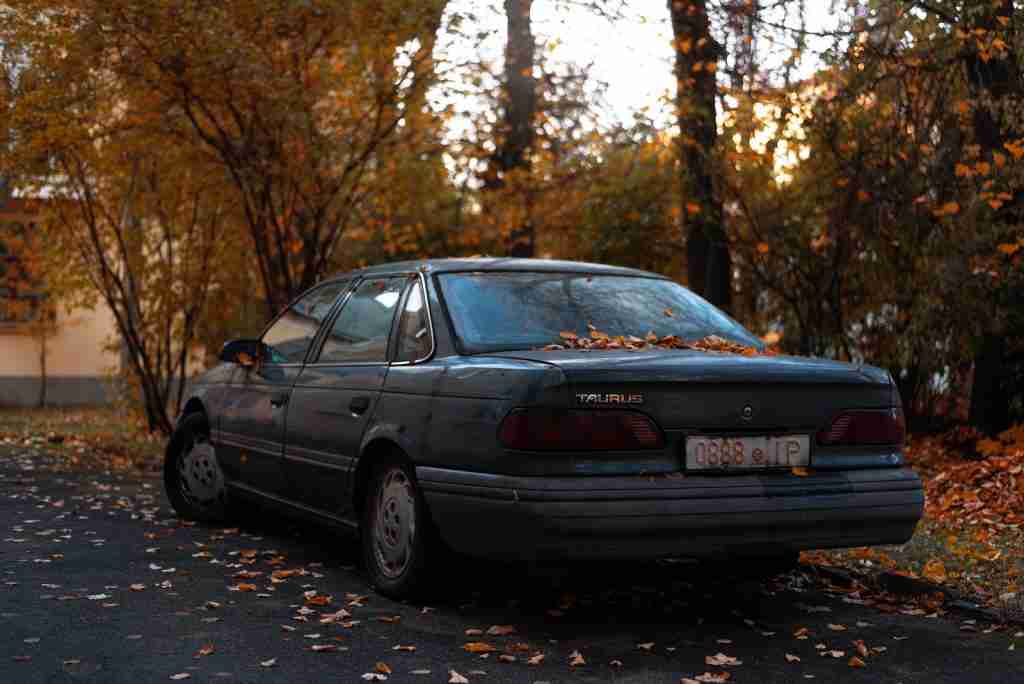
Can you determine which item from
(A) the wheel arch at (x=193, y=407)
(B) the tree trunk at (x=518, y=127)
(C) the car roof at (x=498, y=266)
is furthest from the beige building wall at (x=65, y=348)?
(C) the car roof at (x=498, y=266)

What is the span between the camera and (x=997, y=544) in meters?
8.04

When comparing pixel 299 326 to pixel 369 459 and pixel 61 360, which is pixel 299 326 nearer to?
pixel 369 459

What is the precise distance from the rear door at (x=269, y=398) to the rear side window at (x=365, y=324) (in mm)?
255

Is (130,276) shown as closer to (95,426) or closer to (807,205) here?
(95,426)

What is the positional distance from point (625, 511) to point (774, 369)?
3.09 ft

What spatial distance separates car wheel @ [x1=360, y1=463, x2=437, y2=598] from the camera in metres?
6.00

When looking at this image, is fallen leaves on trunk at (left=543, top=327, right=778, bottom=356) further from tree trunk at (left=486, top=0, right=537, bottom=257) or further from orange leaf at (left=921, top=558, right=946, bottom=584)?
tree trunk at (left=486, top=0, right=537, bottom=257)

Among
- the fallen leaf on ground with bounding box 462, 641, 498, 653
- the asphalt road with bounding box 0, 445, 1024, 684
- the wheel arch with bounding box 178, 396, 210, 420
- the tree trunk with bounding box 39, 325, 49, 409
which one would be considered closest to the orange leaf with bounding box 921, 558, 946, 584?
the asphalt road with bounding box 0, 445, 1024, 684

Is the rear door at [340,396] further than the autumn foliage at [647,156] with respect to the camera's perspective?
No

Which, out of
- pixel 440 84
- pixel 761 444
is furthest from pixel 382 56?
pixel 761 444

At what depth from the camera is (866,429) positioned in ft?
19.3

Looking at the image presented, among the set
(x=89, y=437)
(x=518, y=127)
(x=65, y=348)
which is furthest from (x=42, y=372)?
(x=518, y=127)

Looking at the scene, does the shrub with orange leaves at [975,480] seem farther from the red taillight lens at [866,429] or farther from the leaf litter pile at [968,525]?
the red taillight lens at [866,429]

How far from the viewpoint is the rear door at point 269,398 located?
7594 millimetres
